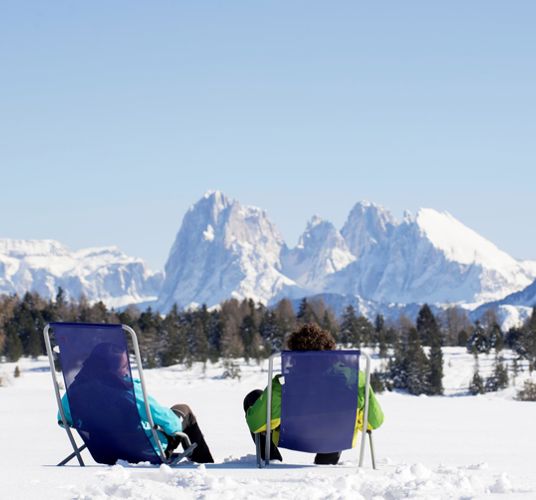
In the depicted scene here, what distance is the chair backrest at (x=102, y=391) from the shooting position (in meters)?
6.91

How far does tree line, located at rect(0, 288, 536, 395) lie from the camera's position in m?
92.9

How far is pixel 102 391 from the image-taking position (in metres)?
7.10

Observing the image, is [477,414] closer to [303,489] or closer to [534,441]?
[534,441]

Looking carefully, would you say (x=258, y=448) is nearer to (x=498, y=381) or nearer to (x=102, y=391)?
(x=102, y=391)

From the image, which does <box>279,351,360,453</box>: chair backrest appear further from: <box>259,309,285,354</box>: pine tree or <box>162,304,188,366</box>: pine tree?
<box>259,309,285,354</box>: pine tree

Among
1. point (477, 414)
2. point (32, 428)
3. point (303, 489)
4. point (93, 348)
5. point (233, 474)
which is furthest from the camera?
point (477, 414)

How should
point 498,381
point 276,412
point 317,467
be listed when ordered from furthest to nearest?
point 498,381, point 276,412, point 317,467

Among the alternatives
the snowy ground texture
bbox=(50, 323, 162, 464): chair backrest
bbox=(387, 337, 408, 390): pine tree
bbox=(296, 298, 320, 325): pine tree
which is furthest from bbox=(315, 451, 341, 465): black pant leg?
bbox=(296, 298, 320, 325): pine tree

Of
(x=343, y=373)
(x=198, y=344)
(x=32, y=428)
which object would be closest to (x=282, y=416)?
(x=343, y=373)

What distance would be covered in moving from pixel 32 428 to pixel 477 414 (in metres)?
8.20

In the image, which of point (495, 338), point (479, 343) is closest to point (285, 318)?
point (479, 343)

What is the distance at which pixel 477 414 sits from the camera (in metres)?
17.9

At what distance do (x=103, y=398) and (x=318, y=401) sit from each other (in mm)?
1565

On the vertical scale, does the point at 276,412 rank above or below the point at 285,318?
below
